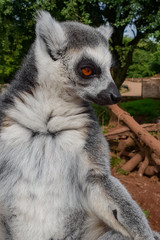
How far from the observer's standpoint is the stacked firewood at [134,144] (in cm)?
563

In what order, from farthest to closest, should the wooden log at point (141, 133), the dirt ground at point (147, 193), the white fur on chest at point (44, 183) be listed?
the wooden log at point (141, 133) < the dirt ground at point (147, 193) < the white fur on chest at point (44, 183)


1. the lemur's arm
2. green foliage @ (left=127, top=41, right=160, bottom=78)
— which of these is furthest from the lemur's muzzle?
green foliage @ (left=127, top=41, right=160, bottom=78)

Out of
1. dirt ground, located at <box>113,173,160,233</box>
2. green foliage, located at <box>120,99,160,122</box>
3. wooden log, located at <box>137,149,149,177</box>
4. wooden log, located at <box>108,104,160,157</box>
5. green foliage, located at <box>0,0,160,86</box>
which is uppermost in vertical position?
green foliage, located at <box>0,0,160,86</box>

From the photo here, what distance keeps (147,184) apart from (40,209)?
3.82 m

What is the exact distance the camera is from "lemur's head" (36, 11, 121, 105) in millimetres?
2535

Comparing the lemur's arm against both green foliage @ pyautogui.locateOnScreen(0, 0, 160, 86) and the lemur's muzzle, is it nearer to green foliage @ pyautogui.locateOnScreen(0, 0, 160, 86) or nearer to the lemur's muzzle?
the lemur's muzzle

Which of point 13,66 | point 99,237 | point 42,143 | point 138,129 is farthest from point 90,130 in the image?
point 13,66

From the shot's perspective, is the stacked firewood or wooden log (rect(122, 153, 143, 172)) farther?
wooden log (rect(122, 153, 143, 172))

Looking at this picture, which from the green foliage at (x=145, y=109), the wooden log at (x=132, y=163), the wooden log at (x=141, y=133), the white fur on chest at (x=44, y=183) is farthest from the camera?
the green foliage at (x=145, y=109)

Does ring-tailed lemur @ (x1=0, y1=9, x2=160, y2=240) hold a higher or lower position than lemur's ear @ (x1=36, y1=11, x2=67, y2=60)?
lower

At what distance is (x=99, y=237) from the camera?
2273 mm

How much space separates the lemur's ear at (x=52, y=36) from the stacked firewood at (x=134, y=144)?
3.29 m

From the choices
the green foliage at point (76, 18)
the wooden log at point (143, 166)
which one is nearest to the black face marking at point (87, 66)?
the wooden log at point (143, 166)

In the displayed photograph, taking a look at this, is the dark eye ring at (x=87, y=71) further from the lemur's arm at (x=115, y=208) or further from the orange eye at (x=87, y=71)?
the lemur's arm at (x=115, y=208)
